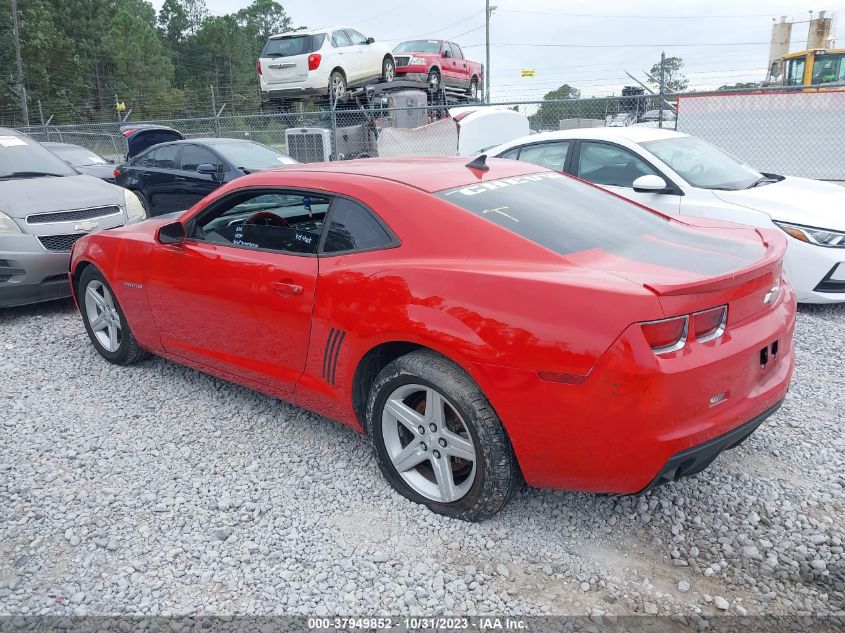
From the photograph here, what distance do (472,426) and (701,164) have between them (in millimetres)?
4647

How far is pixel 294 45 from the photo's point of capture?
1454 centimetres

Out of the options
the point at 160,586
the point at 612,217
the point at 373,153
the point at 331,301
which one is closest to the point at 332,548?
the point at 160,586

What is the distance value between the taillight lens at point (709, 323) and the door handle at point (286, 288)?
1769 mm

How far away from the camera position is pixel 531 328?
8.12ft

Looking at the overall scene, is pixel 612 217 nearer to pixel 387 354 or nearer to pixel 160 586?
pixel 387 354

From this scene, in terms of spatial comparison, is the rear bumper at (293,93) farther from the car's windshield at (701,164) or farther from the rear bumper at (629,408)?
the rear bumper at (629,408)

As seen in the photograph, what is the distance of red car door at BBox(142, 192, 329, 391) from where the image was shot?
132 inches

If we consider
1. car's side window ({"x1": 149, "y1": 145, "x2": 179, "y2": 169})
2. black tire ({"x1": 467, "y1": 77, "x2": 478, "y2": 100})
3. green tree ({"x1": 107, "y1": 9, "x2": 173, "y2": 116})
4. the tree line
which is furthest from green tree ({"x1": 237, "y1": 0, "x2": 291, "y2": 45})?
car's side window ({"x1": 149, "y1": 145, "x2": 179, "y2": 169})

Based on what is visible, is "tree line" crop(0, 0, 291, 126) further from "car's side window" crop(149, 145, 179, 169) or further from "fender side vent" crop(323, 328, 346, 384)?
"fender side vent" crop(323, 328, 346, 384)

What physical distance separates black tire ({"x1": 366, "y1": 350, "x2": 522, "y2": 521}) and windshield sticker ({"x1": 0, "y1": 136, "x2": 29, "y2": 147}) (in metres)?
6.07

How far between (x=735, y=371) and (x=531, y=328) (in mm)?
779

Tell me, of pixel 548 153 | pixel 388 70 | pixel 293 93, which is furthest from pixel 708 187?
pixel 388 70

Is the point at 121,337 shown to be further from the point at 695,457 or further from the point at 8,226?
the point at 695,457

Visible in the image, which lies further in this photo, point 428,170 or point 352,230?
point 428,170
